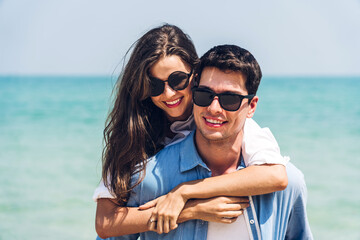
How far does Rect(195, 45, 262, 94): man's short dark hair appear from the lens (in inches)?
115

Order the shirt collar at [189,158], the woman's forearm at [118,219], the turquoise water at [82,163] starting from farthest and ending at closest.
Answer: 1. the turquoise water at [82,163]
2. the shirt collar at [189,158]
3. the woman's forearm at [118,219]

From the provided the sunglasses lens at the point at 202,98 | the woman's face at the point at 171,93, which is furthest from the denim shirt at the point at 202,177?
the woman's face at the point at 171,93

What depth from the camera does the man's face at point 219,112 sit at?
9.52 ft

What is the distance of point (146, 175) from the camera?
2994 mm

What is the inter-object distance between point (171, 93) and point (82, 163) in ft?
30.9

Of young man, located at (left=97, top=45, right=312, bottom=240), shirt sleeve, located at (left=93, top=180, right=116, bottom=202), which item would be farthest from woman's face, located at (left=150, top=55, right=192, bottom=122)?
shirt sleeve, located at (left=93, top=180, right=116, bottom=202)

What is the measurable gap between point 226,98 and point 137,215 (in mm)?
896

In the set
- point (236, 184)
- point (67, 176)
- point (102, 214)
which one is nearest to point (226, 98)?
point (236, 184)

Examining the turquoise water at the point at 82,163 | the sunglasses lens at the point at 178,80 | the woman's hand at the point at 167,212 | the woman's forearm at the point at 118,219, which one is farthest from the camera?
the turquoise water at the point at 82,163

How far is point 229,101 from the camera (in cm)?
289

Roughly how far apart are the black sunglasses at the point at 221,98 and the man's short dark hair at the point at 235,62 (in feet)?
0.49

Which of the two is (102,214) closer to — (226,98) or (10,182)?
(226,98)

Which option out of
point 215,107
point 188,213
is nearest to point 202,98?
point 215,107

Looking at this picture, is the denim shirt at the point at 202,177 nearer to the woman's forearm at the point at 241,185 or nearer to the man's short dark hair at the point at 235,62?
the woman's forearm at the point at 241,185
